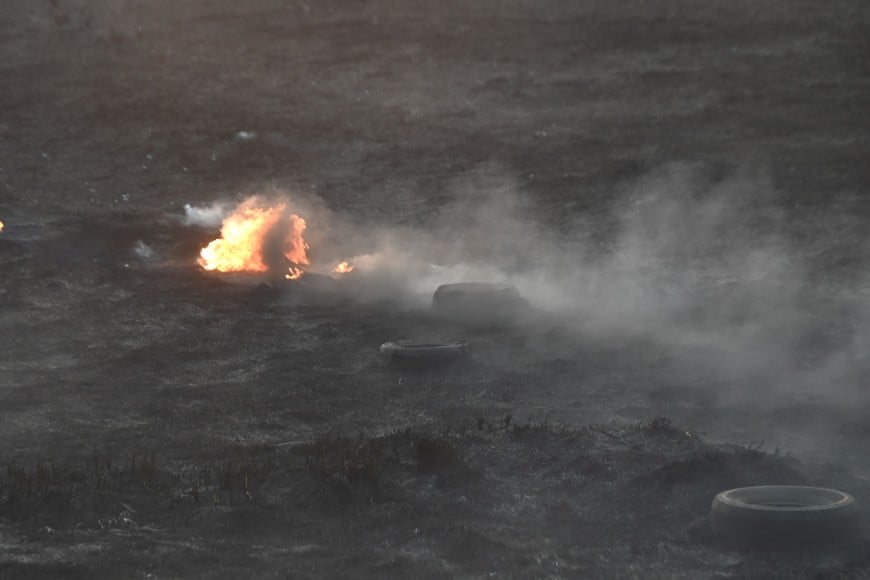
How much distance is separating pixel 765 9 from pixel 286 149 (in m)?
18.5

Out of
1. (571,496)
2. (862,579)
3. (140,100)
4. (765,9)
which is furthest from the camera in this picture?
(765,9)

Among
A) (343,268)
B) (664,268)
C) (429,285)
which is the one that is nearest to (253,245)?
(343,268)

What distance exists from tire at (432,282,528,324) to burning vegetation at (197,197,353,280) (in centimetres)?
398

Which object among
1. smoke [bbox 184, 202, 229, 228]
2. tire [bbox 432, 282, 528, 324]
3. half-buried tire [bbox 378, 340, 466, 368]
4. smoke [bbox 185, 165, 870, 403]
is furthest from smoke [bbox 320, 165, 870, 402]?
smoke [bbox 184, 202, 229, 228]

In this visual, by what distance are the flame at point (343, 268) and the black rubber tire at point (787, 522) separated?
538 inches

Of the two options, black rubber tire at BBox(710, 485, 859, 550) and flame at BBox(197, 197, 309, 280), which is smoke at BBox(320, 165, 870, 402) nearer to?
flame at BBox(197, 197, 309, 280)

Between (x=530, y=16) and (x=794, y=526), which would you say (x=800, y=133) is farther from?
(x=794, y=526)

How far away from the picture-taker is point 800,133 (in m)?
32.6

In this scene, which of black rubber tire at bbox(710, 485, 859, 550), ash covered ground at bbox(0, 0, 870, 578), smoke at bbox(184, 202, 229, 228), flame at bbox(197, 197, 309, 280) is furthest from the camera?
smoke at bbox(184, 202, 229, 228)

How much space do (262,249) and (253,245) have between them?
26 centimetres

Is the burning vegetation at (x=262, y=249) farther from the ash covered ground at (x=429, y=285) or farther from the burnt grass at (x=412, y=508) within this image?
the burnt grass at (x=412, y=508)

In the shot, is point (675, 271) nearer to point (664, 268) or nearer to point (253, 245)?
point (664, 268)

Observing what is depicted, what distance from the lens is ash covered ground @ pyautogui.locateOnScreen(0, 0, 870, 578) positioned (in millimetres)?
11719

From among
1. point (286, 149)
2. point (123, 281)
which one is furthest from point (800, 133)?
point (123, 281)
